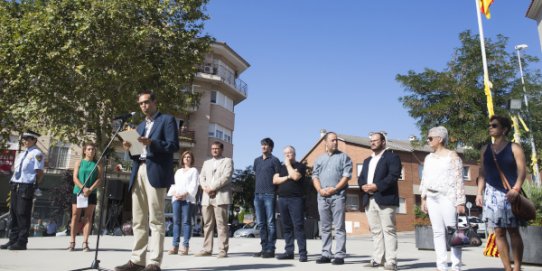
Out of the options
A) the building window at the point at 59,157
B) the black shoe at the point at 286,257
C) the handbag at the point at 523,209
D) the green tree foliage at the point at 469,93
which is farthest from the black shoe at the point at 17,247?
the building window at the point at 59,157

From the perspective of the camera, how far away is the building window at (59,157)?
111 ft

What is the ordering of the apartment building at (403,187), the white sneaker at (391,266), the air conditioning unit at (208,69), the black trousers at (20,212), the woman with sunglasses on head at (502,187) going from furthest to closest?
the apartment building at (403,187)
the air conditioning unit at (208,69)
the black trousers at (20,212)
the white sneaker at (391,266)
the woman with sunglasses on head at (502,187)

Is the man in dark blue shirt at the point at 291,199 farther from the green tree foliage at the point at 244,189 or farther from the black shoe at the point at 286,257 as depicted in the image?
the green tree foliage at the point at 244,189

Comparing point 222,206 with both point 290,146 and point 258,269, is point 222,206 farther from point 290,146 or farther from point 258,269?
point 258,269

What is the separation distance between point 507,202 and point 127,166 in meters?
28.3

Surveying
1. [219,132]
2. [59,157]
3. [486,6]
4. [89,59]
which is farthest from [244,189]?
[486,6]

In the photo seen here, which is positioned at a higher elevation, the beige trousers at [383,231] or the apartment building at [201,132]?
the apartment building at [201,132]

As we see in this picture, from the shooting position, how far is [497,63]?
61.3ft

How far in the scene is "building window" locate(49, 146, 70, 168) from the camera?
111ft

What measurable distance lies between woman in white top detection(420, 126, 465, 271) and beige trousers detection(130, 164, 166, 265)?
11.1 ft

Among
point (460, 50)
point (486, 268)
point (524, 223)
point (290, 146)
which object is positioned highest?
point (460, 50)

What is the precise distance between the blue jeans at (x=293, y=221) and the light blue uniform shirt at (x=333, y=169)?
574 millimetres

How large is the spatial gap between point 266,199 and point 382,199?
7.16ft

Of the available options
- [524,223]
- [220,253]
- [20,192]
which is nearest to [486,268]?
[524,223]
